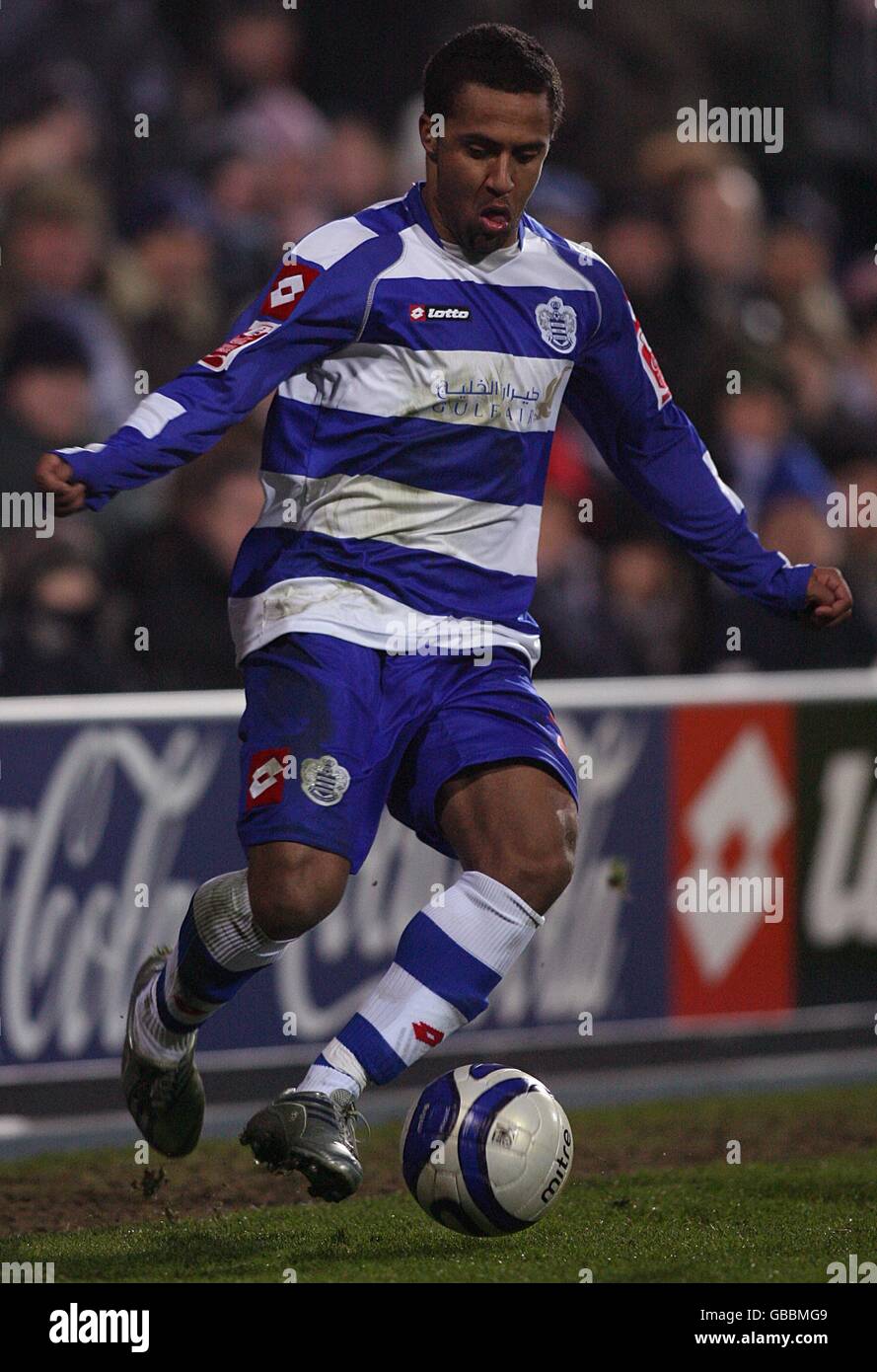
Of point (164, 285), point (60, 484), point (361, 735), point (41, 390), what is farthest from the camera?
point (164, 285)

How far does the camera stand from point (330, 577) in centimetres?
432

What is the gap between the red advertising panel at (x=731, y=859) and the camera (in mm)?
7469

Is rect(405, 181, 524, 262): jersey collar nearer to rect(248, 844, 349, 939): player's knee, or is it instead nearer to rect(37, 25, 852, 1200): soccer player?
rect(37, 25, 852, 1200): soccer player

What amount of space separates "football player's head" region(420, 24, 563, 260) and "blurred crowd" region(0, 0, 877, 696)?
2.87m

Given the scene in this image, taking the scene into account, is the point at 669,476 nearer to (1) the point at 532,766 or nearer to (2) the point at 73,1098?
(1) the point at 532,766

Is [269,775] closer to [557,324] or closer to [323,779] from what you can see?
[323,779]

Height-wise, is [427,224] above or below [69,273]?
below

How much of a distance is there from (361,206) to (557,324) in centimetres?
424

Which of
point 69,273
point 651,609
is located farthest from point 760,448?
point 69,273

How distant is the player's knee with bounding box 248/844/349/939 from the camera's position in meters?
4.11

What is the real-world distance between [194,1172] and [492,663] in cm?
205

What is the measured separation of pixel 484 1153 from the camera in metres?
4.00
